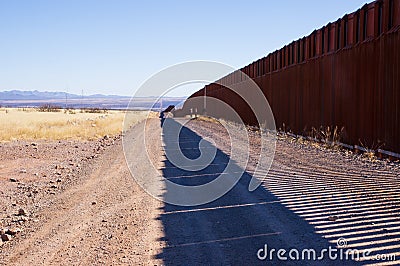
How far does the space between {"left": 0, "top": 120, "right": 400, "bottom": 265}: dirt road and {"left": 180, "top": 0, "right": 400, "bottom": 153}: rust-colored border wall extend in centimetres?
271

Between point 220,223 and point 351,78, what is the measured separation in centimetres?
966

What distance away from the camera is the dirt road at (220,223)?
16.9 ft

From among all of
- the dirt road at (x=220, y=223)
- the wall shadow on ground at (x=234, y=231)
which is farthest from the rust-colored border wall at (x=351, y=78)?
the wall shadow on ground at (x=234, y=231)

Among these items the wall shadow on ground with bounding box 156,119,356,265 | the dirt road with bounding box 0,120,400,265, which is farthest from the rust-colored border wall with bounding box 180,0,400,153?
the wall shadow on ground with bounding box 156,119,356,265

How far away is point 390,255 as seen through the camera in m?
4.79

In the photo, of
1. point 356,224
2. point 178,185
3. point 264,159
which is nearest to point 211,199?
point 178,185

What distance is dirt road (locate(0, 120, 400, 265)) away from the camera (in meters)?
5.14

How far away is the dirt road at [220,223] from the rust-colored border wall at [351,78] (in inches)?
107

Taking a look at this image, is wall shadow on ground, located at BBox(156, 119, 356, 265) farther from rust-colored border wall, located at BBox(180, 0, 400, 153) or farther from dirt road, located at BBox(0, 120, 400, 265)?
rust-colored border wall, located at BBox(180, 0, 400, 153)

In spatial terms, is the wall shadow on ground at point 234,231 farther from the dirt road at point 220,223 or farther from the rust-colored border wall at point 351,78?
the rust-colored border wall at point 351,78

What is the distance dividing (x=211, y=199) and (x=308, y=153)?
7519mm

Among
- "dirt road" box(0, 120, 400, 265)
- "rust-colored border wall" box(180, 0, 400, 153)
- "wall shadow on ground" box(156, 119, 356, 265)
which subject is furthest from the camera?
"rust-colored border wall" box(180, 0, 400, 153)

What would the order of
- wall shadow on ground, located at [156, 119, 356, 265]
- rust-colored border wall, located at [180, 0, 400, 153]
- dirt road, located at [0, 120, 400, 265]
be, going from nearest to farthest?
wall shadow on ground, located at [156, 119, 356, 265]
dirt road, located at [0, 120, 400, 265]
rust-colored border wall, located at [180, 0, 400, 153]

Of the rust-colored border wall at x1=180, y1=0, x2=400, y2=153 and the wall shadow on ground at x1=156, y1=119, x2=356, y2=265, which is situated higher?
the rust-colored border wall at x1=180, y1=0, x2=400, y2=153
